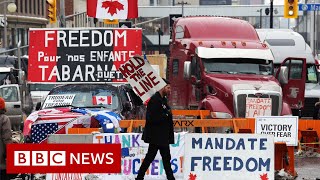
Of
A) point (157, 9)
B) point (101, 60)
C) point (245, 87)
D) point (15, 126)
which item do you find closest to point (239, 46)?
point (245, 87)

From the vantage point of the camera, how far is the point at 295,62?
30.5 m

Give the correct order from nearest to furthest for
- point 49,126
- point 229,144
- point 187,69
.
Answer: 1. point 229,144
2. point 49,126
3. point 187,69

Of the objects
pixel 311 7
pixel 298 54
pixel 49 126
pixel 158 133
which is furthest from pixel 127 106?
pixel 311 7

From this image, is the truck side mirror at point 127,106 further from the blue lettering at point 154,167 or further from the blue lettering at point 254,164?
the blue lettering at point 254,164

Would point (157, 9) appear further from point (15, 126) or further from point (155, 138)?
point (155, 138)

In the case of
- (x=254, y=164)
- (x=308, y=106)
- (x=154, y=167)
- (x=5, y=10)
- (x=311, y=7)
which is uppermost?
(x=311, y=7)

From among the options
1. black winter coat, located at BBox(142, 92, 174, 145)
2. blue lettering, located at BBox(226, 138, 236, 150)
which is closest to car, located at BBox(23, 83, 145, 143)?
black winter coat, located at BBox(142, 92, 174, 145)

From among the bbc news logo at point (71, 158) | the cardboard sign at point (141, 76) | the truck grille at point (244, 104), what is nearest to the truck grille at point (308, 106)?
the truck grille at point (244, 104)

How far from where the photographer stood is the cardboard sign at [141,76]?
1708cm

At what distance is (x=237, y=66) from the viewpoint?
88.0 ft

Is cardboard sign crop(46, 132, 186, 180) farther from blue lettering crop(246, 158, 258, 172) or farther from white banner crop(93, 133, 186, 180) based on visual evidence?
blue lettering crop(246, 158, 258, 172)

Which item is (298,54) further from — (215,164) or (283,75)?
(215,164)

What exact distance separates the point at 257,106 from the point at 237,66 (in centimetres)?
267

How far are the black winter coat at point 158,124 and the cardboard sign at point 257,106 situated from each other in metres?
8.75
